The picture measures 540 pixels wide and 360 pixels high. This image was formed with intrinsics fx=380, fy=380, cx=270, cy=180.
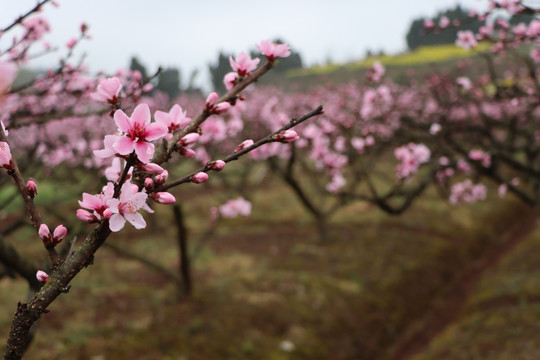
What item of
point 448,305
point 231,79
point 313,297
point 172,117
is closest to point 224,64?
point 231,79

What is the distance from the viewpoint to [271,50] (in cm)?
169

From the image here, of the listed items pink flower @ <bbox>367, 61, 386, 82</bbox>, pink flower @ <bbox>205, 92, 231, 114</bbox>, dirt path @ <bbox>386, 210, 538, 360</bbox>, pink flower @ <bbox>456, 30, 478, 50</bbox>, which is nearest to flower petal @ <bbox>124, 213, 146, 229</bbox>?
pink flower @ <bbox>205, 92, 231, 114</bbox>

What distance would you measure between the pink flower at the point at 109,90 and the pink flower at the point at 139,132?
0.70ft

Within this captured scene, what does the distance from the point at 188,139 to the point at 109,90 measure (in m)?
0.34

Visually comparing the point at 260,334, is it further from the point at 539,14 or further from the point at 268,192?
the point at 268,192

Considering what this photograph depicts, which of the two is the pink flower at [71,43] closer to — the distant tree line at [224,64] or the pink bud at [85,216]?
the distant tree line at [224,64]

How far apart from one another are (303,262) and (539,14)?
7.98 metres

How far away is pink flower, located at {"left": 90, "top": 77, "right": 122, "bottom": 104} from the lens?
1.40 m

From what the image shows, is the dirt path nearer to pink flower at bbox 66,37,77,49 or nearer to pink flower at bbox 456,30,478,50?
pink flower at bbox 456,30,478,50

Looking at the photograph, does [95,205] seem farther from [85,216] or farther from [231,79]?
[231,79]

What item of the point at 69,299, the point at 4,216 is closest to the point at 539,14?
the point at 69,299

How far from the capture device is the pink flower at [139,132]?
3.98 feet

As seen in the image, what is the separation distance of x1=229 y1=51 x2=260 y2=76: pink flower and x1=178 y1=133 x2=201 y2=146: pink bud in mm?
437

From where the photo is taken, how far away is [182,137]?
150 centimetres
